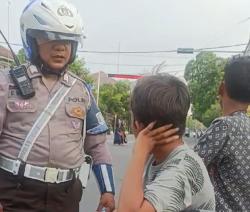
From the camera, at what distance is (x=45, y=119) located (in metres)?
2.85

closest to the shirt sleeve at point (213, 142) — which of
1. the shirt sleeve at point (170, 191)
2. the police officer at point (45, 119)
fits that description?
the shirt sleeve at point (170, 191)

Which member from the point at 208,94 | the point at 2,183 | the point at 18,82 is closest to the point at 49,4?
the point at 18,82

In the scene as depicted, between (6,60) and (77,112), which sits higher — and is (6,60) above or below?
below

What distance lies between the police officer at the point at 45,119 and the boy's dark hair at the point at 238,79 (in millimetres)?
767

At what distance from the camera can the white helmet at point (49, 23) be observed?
2.93 meters

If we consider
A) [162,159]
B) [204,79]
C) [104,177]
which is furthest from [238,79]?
[204,79]

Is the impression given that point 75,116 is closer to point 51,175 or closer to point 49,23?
point 51,175

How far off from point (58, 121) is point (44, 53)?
1.21ft

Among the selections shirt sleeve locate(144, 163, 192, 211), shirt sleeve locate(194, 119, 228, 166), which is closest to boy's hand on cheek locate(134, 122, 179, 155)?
shirt sleeve locate(144, 163, 192, 211)

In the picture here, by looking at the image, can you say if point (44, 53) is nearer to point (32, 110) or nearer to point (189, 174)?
point (32, 110)

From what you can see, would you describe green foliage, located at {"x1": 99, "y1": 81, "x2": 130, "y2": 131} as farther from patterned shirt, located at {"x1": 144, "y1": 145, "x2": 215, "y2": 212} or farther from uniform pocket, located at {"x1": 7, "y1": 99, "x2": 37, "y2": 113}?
patterned shirt, located at {"x1": 144, "y1": 145, "x2": 215, "y2": 212}

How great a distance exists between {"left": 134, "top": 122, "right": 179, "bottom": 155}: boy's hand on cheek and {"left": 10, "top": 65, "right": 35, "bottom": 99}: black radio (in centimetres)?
91

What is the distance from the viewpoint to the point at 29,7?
3016 millimetres

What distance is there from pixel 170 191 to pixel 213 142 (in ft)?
2.24
